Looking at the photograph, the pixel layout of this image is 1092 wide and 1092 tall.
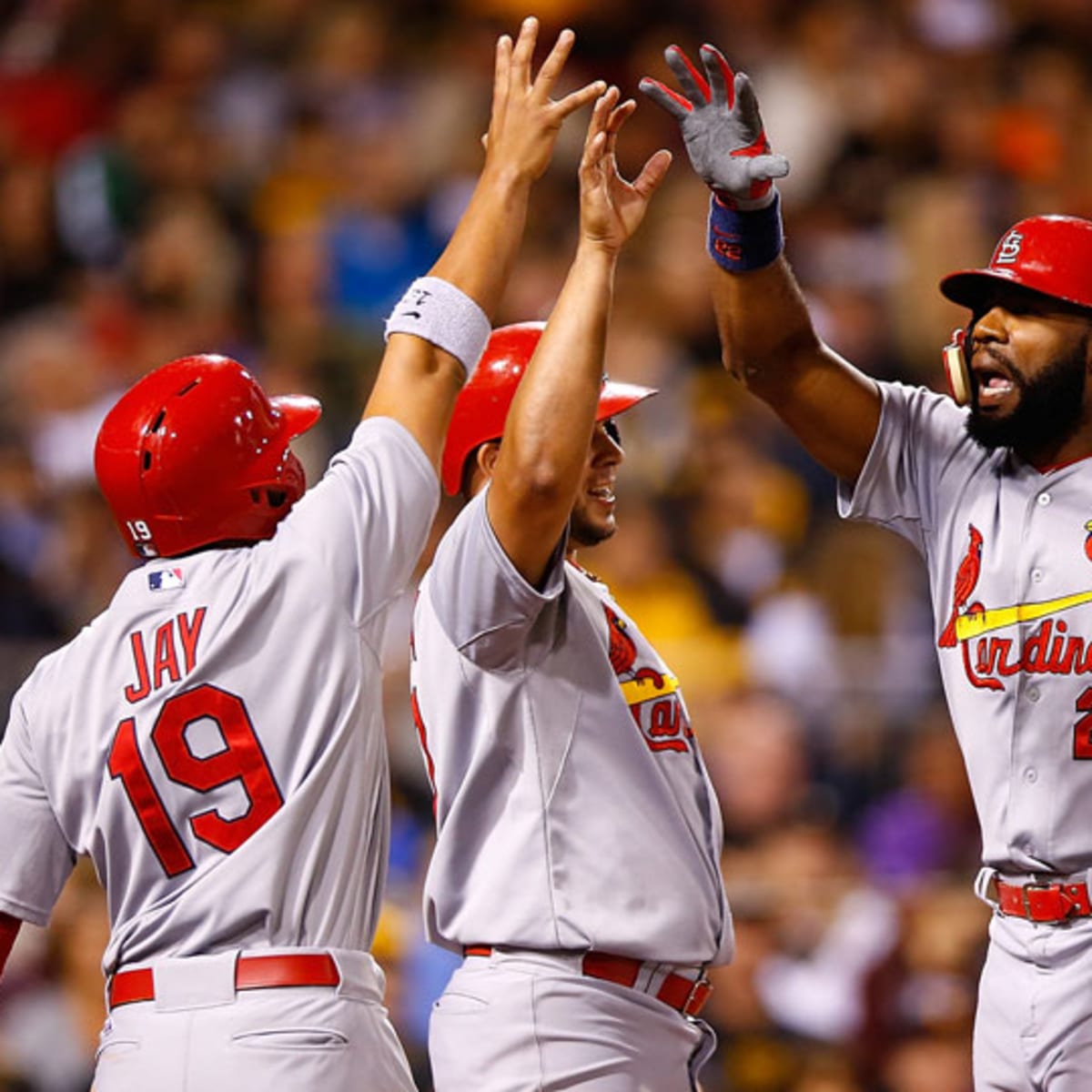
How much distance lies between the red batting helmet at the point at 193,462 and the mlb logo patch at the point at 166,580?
5cm

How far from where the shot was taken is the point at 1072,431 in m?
3.45

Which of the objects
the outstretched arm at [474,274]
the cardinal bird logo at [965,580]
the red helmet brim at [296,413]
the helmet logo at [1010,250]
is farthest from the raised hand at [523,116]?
the cardinal bird logo at [965,580]

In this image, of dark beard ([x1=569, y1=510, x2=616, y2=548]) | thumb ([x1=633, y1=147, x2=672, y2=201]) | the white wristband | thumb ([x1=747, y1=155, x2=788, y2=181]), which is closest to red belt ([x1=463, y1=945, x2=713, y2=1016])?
dark beard ([x1=569, y1=510, x2=616, y2=548])

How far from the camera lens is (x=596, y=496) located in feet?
10.7

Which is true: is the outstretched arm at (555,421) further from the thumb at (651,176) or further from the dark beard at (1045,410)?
the dark beard at (1045,410)

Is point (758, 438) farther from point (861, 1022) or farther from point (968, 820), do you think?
point (861, 1022)

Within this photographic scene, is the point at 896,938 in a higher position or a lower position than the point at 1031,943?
lower

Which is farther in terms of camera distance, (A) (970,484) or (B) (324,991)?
(A) (970,484)

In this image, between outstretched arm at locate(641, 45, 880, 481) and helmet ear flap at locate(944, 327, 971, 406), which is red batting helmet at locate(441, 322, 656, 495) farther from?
helmet ear flap at locate(944, 327, 971, 406)

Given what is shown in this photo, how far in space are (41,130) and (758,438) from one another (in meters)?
3.94

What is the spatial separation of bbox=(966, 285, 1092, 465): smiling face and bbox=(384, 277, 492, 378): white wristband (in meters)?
0.90

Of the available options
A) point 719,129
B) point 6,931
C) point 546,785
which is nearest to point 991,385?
point 719,129

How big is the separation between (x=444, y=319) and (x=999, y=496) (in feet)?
3.44

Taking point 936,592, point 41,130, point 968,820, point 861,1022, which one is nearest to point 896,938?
point 861,1022
